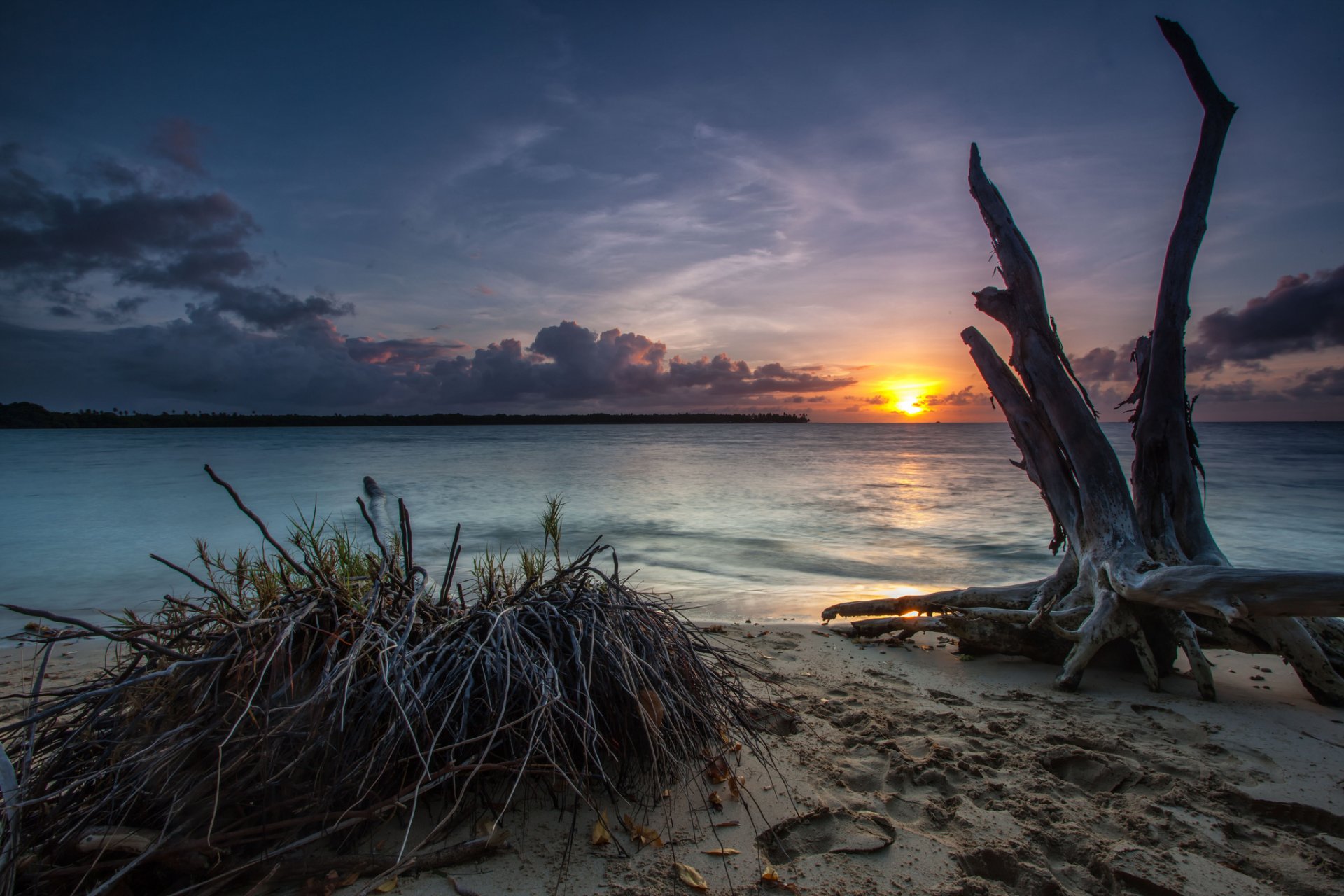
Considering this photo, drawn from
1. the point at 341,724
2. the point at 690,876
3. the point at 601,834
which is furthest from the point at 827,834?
the point at 341,724

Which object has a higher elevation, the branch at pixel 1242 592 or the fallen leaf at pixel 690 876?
the branch at pixel 1242 592

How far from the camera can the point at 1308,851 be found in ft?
7.39

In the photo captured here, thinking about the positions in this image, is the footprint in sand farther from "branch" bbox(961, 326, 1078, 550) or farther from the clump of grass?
"branch" bbox(961, 326, 1078, 550)

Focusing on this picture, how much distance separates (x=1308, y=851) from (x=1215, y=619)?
2.23m

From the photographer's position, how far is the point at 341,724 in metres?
1.91

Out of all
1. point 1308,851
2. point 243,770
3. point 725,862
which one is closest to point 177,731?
point 243,770

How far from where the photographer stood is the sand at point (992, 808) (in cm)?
207

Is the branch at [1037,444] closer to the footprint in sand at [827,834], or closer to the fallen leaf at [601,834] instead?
the footprint in sand at [827,834]

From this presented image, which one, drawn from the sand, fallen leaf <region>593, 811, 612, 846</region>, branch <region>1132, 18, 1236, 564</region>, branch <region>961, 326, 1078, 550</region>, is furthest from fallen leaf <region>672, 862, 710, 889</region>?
branch <region>1132, 18, 1236, 564</region>

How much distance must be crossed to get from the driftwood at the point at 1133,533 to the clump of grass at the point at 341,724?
2.58m

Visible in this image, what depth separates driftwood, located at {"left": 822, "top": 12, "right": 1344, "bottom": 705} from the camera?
363cm

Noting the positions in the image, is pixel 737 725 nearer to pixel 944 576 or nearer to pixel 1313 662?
pixel 1313 662

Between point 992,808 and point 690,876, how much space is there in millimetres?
1270

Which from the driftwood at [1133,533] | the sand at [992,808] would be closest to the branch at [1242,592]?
the driftwood at [1133,533]
